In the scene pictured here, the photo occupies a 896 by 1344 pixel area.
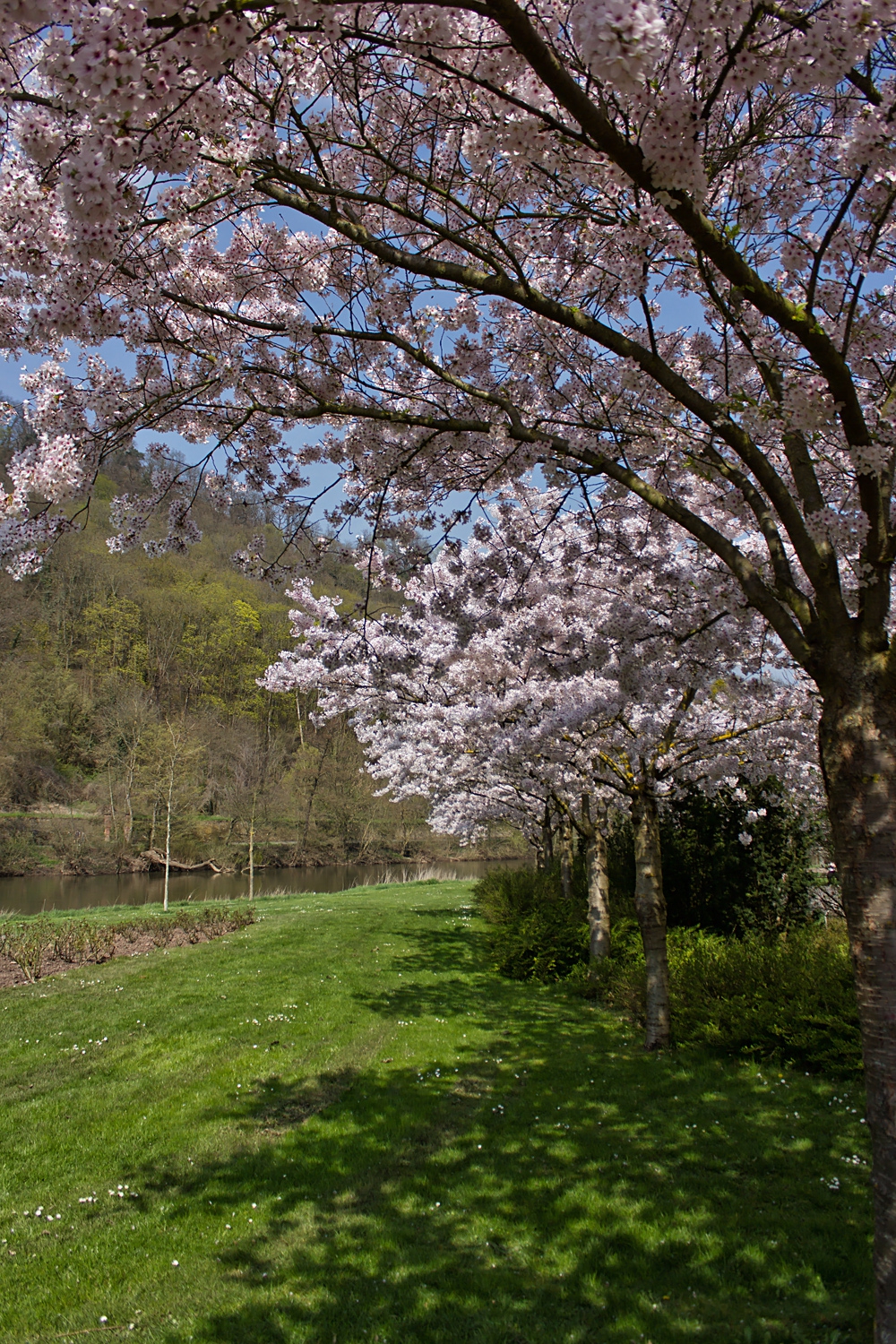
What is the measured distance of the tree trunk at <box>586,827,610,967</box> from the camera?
10125 mm

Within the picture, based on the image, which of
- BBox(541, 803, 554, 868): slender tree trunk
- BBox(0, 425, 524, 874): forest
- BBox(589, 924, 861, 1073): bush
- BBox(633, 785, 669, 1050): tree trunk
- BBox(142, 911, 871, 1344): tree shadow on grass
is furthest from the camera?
BBox(0, 425, 524, 874): forest

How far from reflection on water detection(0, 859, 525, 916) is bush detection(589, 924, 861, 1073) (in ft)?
64.3

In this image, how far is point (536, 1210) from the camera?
418 cm

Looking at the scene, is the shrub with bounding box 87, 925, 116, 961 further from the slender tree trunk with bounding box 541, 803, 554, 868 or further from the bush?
the slender tree trunk with bounding box 541, 803, 554, 868

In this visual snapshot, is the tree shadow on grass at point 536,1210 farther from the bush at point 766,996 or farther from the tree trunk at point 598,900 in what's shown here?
the tree trunk at point 598,900

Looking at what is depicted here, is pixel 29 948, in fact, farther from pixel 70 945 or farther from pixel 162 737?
pixel 162 737

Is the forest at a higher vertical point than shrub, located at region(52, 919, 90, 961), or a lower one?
higher

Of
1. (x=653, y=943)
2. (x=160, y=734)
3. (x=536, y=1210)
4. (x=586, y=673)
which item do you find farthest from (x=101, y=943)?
(x=160, y=734)

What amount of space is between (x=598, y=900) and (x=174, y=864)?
26915 millimetres

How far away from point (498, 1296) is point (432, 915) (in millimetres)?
14469

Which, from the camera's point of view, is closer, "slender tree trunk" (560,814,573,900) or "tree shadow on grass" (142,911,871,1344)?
"tree shadow on grass" (142,911,871,1344)

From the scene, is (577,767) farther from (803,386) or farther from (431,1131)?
(803,386)

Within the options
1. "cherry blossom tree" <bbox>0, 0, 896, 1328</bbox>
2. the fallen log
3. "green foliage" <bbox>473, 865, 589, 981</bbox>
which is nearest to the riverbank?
the fallen log

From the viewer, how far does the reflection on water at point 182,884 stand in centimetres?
2503
